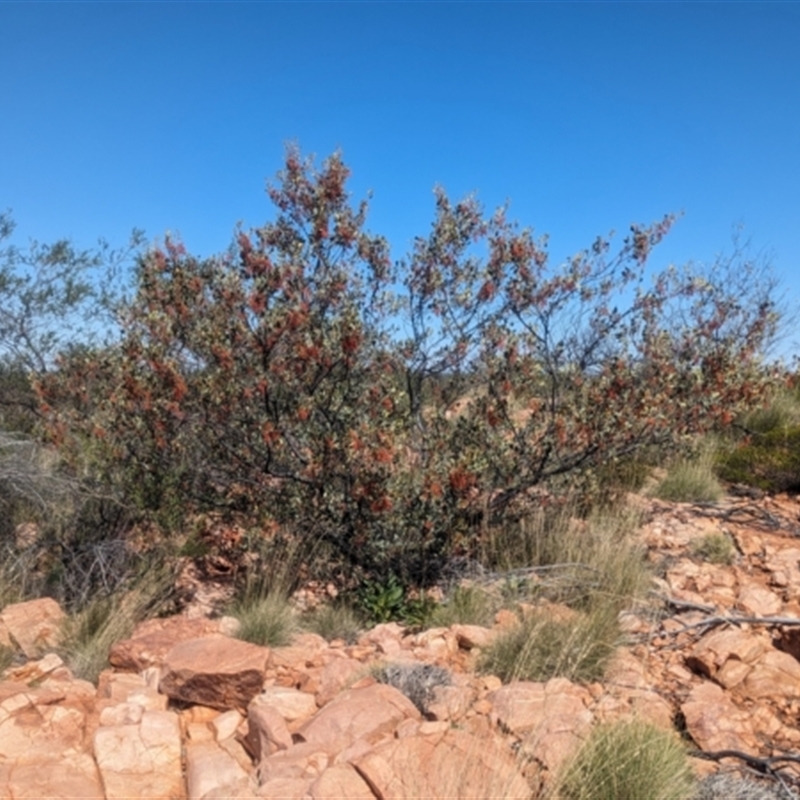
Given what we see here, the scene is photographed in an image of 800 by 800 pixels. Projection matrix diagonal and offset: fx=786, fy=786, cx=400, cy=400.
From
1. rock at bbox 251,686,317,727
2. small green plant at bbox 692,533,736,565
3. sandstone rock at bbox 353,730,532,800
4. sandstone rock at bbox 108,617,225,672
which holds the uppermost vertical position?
small green plant at bbox 692,533,736,565

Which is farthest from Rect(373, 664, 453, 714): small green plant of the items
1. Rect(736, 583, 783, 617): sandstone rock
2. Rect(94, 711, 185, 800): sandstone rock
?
Rect(736, 583, 783, 617): sandstone rock

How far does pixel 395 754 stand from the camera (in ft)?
10.2

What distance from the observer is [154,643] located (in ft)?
15.2

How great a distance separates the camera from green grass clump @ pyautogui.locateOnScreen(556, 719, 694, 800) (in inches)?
117

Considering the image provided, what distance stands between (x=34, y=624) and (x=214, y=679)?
7.36 ft

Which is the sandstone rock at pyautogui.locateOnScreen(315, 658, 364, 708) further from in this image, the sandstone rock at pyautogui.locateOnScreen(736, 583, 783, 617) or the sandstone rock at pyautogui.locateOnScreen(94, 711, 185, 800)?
the sandstone rock at pyautogui.locateOnScreen(736, 583, 783, 617)

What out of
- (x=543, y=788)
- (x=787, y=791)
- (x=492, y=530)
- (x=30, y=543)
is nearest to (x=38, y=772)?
(x=543, y=788)

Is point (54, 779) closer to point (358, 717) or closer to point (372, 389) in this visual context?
point (358, 717)

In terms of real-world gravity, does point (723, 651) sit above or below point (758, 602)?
below

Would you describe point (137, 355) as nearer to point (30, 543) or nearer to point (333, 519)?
point (333, 519)

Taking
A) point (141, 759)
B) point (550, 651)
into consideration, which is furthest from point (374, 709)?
point (550, 651)

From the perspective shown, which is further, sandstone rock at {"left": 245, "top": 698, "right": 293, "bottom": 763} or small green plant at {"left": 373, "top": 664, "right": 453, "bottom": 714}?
small green plant at {"left": 373, "top": 664, "right": 453, "bottom": 714}

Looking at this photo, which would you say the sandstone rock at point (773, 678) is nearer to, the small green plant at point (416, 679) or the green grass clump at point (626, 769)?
the green grass clump at point (626, 769)

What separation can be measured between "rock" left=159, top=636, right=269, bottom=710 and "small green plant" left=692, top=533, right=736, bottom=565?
392 centimetres
